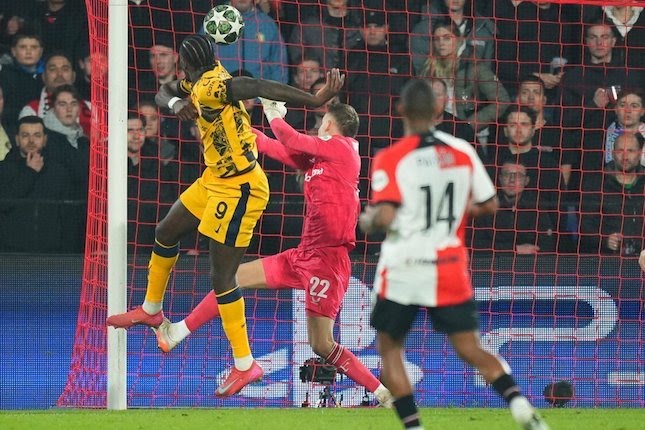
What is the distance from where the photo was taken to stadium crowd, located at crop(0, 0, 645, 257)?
10125 mm

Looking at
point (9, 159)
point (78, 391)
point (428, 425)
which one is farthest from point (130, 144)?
point (428, 425)

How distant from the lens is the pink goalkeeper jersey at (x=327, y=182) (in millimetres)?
8227

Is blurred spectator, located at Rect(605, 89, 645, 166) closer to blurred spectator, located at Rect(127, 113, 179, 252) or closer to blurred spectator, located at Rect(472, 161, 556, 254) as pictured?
blurred spectator, located at Rect(472, 161, 556, 254)

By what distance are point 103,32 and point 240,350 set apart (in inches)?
95.3

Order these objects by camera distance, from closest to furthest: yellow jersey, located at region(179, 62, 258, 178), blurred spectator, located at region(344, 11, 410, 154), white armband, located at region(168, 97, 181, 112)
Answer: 1. yellow jersey, located at region(179, 62, 258, 178)
2. white armband, located at region(168, 97, 181, 112)
3. blurred spectator, located at region(344, 11, 410, 154)

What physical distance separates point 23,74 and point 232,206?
3.80 meters

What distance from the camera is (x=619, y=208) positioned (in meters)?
10.1

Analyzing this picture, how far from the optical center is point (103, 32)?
29.2ft

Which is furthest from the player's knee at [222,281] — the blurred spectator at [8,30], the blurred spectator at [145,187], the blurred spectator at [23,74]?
the blurred spectator at [8,30]


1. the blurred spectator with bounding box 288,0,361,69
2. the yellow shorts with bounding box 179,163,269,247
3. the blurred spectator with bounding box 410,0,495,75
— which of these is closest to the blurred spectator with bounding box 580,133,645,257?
the blurred spectator with bounding box 410,0,495,75

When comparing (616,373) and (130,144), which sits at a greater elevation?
(130,144)

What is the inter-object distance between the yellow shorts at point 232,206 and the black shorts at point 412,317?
2.02 meters

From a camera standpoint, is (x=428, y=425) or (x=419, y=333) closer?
(x=428, y=425)

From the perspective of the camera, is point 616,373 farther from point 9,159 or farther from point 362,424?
point 9,159
